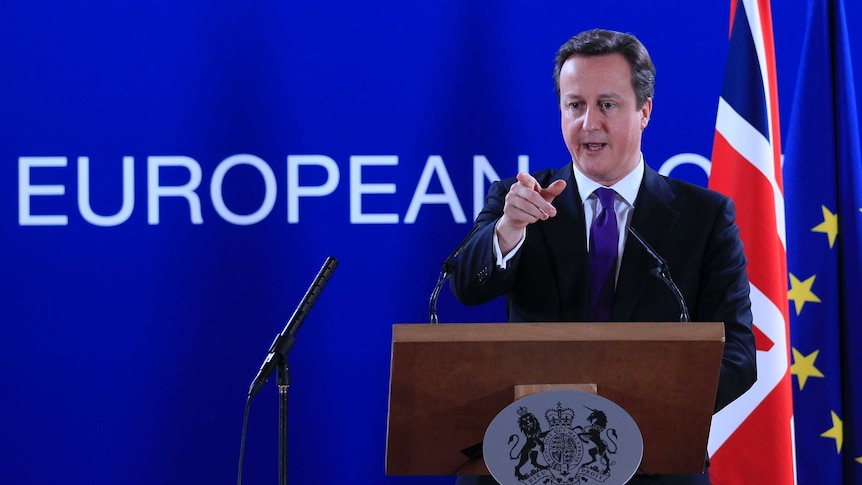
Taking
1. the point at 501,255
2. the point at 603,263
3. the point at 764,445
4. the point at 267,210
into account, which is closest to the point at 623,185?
the point at 603,263

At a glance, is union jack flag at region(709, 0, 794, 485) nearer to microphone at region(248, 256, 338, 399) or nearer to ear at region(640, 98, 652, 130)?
ear at region(640, 98, 652, 130)

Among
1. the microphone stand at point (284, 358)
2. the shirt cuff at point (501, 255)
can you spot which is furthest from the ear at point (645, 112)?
the microphone stand at point (284, 358)

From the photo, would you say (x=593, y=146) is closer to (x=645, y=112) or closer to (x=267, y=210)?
(x=645, y=112)

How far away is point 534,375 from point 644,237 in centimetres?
75

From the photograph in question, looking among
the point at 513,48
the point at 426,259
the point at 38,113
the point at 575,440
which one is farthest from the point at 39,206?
the point at 575,440

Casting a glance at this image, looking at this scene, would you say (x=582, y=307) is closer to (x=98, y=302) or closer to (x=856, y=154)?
(x=856, y=154)

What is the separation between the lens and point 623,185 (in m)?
2.29

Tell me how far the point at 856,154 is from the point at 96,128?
8.47 feet

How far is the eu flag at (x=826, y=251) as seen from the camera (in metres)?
3.11

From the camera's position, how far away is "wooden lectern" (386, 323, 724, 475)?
5.01ft

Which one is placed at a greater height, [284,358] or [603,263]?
[603,263]

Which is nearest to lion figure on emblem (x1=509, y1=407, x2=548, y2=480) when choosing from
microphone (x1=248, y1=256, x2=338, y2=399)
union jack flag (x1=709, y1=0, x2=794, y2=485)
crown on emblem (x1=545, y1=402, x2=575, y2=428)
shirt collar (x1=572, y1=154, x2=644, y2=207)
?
crown on emblem (x1=545, y1=402, x2=575, y2=428)

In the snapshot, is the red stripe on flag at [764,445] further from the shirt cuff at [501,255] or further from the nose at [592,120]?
the shirt cuff at [501,255]

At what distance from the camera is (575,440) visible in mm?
1476
